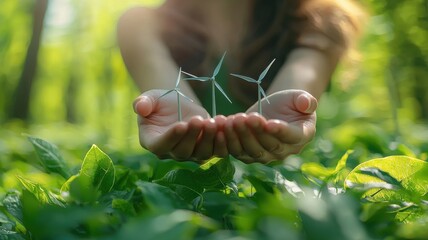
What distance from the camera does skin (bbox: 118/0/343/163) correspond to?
1.23m

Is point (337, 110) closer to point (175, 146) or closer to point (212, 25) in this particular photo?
point (212, 25)

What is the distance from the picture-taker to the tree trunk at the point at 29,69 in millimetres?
10922

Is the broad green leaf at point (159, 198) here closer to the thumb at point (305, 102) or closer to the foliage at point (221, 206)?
the foliage at point (221, 206)

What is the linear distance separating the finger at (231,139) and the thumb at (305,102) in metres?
0.15

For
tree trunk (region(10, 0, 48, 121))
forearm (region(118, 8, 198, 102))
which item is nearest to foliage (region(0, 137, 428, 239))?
forearm (region(118, 8, 198, 102))

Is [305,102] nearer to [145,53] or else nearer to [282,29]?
[145,53]

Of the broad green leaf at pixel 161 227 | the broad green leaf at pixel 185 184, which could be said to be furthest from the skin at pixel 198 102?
the broad green leaf at pixel 161 227

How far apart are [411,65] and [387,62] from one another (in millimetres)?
237

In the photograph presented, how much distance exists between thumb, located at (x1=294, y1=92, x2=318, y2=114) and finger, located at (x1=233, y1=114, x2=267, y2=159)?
0.12 meters

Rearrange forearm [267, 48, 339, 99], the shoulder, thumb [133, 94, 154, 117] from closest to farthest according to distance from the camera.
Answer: thumb [133, 94, 154, 117] → forearm [267, 48, 339, 99] → the shoulder

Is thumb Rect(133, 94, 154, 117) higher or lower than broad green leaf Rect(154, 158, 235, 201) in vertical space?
higher

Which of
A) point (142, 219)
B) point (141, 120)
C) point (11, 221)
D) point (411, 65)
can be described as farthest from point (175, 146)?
point (411, 65)

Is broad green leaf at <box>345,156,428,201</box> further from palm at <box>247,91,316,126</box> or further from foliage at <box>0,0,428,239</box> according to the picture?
palm at <box>247,91,316,126</box>

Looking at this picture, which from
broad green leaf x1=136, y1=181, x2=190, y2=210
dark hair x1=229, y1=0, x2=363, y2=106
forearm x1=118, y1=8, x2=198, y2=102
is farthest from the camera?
dark hair x1=229, y1=0, x2=363, y2=106
